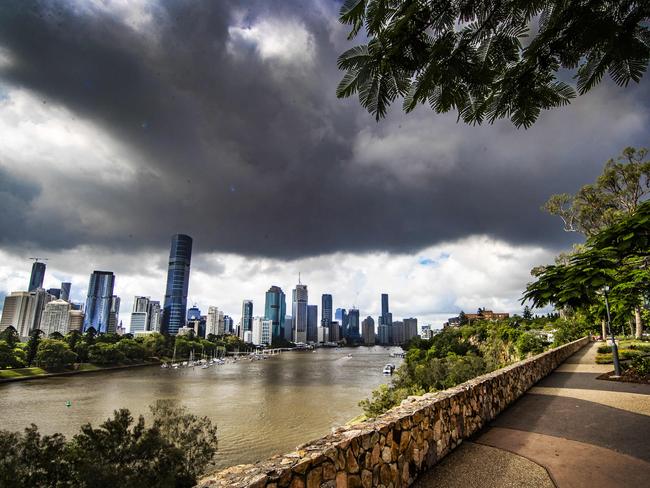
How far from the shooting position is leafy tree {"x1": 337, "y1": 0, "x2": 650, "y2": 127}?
204 cm

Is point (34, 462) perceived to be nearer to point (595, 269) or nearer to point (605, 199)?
point (595, 269)

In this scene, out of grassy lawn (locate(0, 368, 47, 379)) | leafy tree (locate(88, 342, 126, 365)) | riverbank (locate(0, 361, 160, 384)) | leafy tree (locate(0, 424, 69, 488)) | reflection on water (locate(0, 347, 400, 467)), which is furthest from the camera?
leafy tree (locate(88, 342, 126, 365))

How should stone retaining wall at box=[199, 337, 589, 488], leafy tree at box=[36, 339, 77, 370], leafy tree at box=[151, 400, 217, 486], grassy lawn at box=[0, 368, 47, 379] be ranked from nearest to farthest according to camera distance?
1. stone retaining wall at box=[199, 337, 589, 488]
2. leafy tree at box=[151, 400, 217, 486]
3. grassy lawn at box=[0, 368, 47, 379]
4. leafy tree at box=[36, 339, 77, 370]

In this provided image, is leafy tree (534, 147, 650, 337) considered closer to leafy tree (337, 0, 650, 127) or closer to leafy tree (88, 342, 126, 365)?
leafy tree (337, 0, 650, 127)

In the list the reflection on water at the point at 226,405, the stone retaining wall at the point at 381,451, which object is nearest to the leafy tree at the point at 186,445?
the reflection on water at the point at 226,405

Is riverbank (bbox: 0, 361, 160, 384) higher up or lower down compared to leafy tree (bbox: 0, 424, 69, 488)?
lower down

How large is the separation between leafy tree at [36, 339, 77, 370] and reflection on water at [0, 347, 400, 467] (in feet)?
18.6

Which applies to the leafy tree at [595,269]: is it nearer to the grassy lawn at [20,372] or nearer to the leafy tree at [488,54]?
the leafy tree at [488,54]

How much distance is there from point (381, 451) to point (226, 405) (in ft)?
121

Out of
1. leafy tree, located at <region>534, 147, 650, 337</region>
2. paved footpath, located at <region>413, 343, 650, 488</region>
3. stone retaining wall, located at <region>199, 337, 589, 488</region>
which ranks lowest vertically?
paved footpath, located at <region>413, 343, 650, 488</region>

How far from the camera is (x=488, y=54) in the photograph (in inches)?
93.9

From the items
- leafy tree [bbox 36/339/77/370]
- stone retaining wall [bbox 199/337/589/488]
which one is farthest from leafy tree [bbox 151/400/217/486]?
leafy tree [bbox 36/339/77/370]

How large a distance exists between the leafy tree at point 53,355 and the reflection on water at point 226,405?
5.67 meters

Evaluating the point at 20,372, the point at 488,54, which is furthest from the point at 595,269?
the point at 20,372
